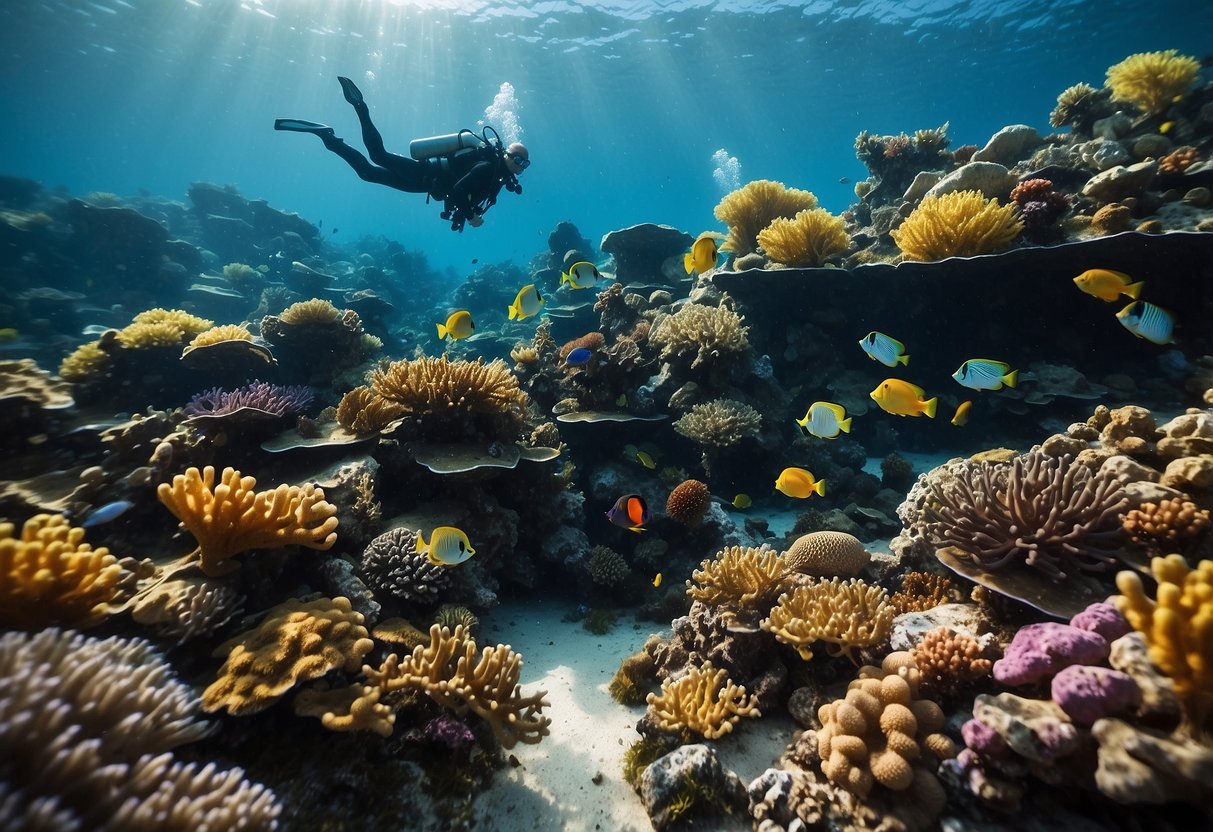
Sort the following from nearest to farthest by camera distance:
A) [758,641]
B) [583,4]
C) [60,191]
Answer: [758,641]
[60,191]
[583,4]

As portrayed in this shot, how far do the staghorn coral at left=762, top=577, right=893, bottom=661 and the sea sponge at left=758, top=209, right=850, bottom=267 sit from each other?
5.84 m

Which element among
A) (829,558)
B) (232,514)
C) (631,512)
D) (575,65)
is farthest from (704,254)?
(575,65)

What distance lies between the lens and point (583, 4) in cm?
2697

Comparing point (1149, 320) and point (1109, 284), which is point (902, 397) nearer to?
point (1149, 320)

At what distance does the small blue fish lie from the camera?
3557mm

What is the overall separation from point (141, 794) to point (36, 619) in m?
1.50

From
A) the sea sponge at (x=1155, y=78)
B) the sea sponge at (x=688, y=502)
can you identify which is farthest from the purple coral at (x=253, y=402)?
the sea sponge at (x=1155, y=78)

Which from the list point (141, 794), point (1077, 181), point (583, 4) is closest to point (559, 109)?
point (583, 4)

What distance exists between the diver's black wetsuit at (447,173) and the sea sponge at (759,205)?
425 cm

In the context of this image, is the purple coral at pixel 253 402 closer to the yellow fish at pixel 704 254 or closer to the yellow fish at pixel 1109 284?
the yellow fish at pixel 704 254

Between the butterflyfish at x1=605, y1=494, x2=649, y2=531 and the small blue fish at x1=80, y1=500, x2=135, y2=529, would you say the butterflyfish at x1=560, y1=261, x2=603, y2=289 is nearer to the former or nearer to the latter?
the butterflyfish at x1=605, y1=494, x2=649, y2=531

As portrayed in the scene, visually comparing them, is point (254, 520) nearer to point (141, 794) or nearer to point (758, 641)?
point (141, 794)

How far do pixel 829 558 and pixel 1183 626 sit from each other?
224 cm

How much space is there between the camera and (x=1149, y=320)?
4.18 metres
